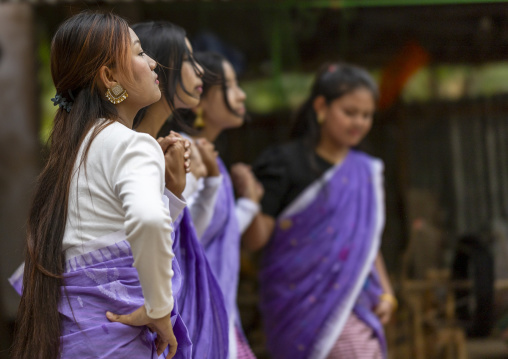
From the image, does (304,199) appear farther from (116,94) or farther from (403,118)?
(116,94)

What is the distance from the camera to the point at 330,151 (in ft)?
10.7

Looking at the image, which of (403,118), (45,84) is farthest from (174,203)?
(403,118)

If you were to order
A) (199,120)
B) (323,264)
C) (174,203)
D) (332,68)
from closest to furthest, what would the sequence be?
(174,203) → (199,120) → (323,264) → (332,68)

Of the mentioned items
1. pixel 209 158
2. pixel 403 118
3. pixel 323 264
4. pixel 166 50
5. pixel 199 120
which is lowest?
pixel 323 264

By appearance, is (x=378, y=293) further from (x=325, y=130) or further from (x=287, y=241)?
(x=325, y=130)

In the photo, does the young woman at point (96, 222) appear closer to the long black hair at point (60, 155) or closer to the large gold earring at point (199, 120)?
the long black hair at point (60, 155)

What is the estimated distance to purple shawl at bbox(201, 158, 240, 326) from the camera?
2371 millimetres

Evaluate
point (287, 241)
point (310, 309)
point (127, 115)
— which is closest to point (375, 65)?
point (287, 241)

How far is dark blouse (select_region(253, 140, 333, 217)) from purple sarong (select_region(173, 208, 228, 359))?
119cm

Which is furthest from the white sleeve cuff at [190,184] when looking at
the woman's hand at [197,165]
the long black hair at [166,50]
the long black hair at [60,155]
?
the long black hair at [60,155]

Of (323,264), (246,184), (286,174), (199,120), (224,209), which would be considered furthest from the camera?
(286,174)

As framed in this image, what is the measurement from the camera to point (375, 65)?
4.00m

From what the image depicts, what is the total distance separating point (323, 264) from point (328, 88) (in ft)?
2.78

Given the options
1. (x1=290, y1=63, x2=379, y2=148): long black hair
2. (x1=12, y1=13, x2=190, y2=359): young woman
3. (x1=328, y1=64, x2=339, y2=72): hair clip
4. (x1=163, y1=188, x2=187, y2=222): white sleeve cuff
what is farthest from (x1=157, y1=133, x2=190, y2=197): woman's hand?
(x1=328, y1=64, x2=339, y2=72): hair clip
